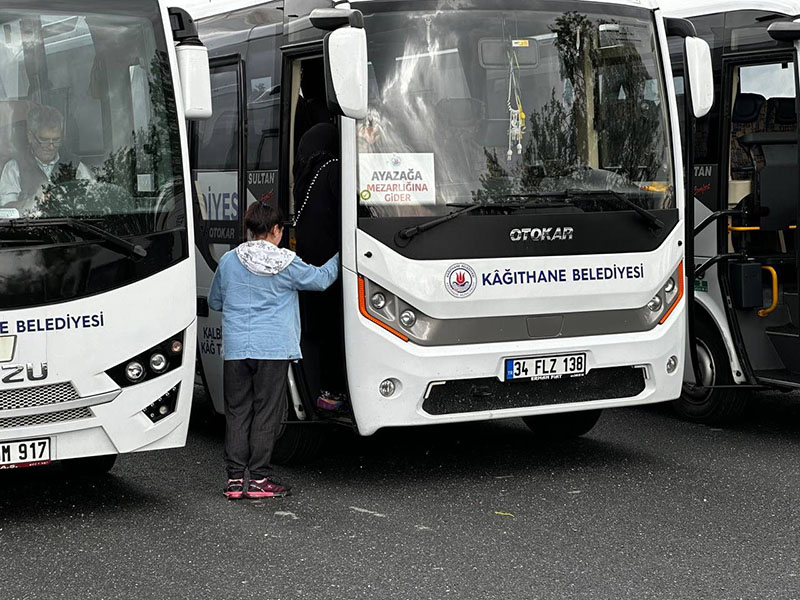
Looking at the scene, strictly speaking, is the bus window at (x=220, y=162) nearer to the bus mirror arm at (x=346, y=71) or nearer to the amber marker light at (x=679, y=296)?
the bus mirror arm at (x=346, y=71)

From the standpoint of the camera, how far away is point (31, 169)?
7.14 m

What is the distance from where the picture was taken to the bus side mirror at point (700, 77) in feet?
27.2

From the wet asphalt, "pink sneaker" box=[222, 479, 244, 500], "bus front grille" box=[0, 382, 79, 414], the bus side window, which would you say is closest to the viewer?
the wet asphalt

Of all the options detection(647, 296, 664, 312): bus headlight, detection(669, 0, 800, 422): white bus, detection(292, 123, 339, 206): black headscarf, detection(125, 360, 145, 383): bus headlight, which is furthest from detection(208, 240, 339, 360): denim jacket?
detection(669, 0, 800, 422): white bus

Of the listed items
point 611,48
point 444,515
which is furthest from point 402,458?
point 611,48

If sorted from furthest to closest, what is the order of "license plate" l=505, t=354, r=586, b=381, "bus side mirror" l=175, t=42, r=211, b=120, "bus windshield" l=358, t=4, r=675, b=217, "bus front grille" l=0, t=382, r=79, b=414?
"license plate" l=505, t=354, r=586, b=381
"bus windshield" l=358, t=4, r=675, b=217
"bus side mirror" l=175, t=42, r=211, b=120
"bus front grille" l=0, t=382, r=79, b=414

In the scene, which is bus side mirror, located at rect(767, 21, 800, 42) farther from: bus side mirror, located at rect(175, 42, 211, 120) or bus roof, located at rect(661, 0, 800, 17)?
bus side mirror, located at rect(175, 42, 211, 120)

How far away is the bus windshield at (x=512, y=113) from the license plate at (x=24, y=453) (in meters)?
2.06

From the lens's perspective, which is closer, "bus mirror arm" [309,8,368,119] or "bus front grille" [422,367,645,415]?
"bus mirror arm" [309,8,368,119]

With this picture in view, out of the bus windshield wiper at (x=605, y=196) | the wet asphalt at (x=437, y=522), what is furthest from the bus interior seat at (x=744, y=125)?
the wet asphalt at (x=437, y=522)

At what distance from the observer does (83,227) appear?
23.3 ft

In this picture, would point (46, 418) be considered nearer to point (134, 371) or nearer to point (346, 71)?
point (134, 371)

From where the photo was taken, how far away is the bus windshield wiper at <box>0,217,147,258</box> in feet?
23.0

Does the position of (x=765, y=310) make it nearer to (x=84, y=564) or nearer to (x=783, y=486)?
(x=783, y=486)
